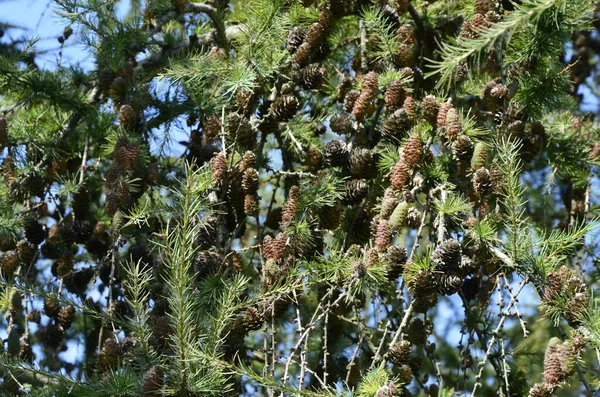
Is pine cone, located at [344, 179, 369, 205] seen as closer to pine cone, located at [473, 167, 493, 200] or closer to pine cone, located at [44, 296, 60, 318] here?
pine cone, located at [473, 167, 493, 200]

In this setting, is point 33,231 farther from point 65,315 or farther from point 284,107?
point 284,107

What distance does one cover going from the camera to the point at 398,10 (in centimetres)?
197

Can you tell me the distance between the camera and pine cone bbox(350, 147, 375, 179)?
1720 millimetres

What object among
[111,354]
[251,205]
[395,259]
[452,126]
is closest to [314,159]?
[251,205]

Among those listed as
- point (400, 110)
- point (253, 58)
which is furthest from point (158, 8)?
point (400, 110)

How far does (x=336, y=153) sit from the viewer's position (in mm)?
1754

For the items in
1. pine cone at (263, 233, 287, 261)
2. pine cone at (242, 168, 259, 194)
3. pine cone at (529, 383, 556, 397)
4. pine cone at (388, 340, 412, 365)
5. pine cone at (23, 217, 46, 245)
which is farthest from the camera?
pine cone at (23, 217, 46, 245)

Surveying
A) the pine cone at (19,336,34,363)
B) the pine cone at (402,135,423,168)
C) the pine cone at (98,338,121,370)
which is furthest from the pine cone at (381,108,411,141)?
the pine cone at (19,336,34,363)

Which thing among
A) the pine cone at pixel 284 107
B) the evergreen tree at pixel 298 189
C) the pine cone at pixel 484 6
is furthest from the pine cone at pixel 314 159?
the pine cone at pixel 484 6

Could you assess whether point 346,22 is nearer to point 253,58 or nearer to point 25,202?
point 253,58

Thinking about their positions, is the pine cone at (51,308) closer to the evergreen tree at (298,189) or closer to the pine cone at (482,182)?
the evergreen tree at (298,189)

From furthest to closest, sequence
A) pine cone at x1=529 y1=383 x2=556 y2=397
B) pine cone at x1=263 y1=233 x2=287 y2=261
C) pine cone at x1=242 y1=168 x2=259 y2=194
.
Answer: pine cone at x1=242 y1=168 x2=259 y2=194 < pine cone at x1=263 y1=233 x2=287 y2=261 < pine cone at x1=529 y1=383 x2=556 y2=397

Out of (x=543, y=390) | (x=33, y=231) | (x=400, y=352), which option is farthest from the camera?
(x=33, y=231)

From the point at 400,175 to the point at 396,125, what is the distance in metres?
0.17
